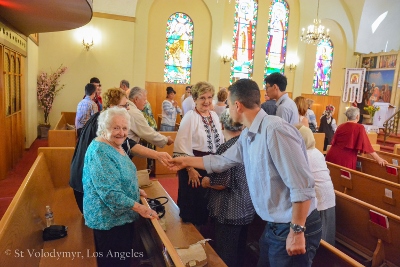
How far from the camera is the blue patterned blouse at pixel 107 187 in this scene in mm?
1928

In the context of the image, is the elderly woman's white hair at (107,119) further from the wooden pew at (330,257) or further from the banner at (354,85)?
the banner at (354,85)

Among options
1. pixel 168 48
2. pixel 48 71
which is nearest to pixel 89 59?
pixel 48 71

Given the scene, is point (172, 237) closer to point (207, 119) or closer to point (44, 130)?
point (207, 119)

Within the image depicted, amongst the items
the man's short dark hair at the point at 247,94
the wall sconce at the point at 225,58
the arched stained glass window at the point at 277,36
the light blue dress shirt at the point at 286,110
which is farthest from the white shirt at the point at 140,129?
the arched stained glass window at the point at 277,36

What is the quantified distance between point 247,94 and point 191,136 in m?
1.07

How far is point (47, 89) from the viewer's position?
8.34 meters

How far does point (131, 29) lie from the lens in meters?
9.39

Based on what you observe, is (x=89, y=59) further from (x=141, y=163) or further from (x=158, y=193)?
(x=158, y=193)

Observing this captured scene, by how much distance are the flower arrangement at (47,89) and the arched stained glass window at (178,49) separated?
11.3 feet

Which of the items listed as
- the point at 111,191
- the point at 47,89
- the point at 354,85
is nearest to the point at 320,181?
the point at 111,191

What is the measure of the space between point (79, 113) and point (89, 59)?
452 cm

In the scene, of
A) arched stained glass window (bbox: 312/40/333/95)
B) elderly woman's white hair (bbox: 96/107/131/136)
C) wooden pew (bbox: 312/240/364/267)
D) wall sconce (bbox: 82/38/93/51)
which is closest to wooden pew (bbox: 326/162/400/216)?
wooden pew (bbox: 312/240/364/267)

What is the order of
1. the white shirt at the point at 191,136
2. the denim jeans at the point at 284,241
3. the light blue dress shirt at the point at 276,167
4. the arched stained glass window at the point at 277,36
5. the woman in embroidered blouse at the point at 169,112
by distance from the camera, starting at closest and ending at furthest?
the light blue dress shirt at the point at 276,167 → the denim jeans at the point at 284,241 → the white shirt at the point at 191,136 → the woman in embroidered blouse at the point at 169,112 → the arched stained glass window at the point at 277,36

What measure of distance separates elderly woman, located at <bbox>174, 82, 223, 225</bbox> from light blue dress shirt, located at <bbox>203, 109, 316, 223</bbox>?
3.05 feet
